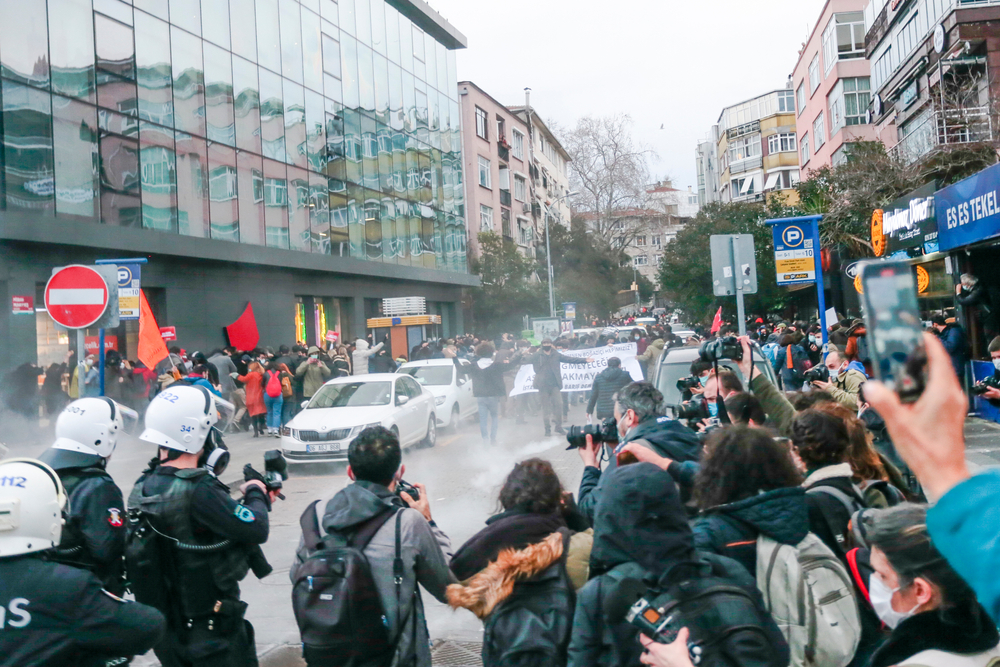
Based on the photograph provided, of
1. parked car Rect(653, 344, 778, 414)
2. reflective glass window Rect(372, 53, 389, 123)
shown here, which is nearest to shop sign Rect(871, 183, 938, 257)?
parked car Rect(653, 344, 778, 414)

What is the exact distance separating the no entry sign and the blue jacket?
7886mm

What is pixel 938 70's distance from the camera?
83.4ft

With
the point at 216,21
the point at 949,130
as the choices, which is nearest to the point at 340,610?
the point at 949,130

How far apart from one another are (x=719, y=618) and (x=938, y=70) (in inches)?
1103

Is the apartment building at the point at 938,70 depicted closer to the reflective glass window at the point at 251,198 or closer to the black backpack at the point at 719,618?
the reflective glass window at the point at 251,198

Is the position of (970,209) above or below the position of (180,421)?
above

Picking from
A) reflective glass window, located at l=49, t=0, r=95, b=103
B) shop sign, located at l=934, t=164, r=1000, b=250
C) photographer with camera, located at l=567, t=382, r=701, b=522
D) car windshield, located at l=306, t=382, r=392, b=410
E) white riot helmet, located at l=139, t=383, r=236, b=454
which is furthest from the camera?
reflective glass window, located at l=49, t=0, r=95, b=103

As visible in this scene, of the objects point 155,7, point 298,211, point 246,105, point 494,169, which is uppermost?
point 494,169

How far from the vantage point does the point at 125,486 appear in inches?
483

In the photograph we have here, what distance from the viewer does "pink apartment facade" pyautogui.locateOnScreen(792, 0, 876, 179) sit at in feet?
135

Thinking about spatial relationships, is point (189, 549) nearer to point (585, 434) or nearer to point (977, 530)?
point (585, 434)

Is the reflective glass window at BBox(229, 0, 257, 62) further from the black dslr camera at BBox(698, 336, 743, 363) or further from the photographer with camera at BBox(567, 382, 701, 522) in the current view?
the photographer with camera at BBox(567, 382, 701, 522)

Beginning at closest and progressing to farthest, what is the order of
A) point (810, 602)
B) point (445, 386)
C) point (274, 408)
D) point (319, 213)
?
1. point (810, 602)
2. point (445, 386)
3. point (274, 408)
4. point (319, 213)

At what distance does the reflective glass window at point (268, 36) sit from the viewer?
26875 millimetres
